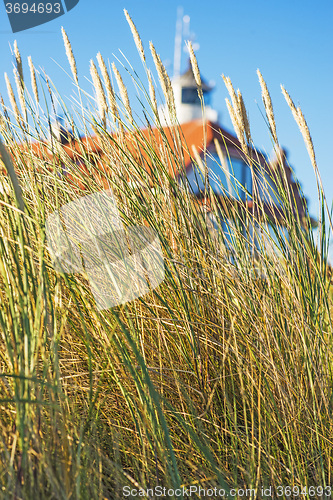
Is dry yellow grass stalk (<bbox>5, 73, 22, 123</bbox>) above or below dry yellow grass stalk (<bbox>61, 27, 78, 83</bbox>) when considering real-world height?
below

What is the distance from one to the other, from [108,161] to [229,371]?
0.75 m

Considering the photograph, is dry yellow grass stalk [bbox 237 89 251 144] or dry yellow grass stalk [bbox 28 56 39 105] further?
dry yellow grass stalk [bbox 28 56 39 105]

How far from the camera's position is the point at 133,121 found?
137cm

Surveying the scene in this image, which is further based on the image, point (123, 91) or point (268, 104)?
point (123, 91)

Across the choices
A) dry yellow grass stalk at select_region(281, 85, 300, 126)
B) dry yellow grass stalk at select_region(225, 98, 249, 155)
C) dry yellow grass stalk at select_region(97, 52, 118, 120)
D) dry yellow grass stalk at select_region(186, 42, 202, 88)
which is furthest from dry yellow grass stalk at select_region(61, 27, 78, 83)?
dry yellow grass stalk at select_region(281, 85, 300, 126)

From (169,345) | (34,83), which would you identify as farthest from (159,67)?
(169,345)

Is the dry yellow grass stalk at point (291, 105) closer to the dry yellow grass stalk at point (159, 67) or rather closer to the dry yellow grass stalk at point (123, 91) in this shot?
the dry yellow grass stalk at point (159, 67)

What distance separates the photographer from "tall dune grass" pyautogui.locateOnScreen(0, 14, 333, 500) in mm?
772

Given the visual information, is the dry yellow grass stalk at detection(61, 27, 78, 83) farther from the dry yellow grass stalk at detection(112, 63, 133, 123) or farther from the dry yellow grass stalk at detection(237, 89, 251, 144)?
the dry yellow grass stalk at detection(237, 89, 251, 144)

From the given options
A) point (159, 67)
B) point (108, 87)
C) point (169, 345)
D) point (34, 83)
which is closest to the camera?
point (169, 345)

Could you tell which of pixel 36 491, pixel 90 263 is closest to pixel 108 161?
pixel 90 263

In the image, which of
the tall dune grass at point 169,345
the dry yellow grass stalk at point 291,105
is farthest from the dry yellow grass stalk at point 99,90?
the dry yellow grass stalk at point 291,105

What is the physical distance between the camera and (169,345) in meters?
1.15

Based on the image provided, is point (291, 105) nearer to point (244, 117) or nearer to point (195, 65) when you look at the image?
point (244, 117)
